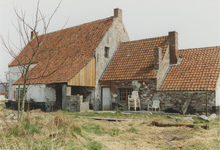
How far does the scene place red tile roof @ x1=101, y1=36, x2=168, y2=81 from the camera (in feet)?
61.3

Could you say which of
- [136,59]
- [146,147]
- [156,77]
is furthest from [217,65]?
[146,147]

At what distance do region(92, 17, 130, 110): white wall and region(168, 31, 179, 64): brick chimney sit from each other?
17.3 feet

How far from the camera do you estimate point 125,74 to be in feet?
63.3

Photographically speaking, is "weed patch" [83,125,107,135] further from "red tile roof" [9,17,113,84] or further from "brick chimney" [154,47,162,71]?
"brick chimney" [154,47,162,71]

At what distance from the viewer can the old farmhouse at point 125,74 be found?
16.5m

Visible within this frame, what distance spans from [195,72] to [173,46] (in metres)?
3.19

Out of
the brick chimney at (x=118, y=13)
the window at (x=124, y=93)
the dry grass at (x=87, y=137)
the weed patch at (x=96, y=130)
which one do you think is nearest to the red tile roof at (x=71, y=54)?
the brick chimney at (x=118, y=13)

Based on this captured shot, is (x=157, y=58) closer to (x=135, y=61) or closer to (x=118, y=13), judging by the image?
(x=135, y=61)

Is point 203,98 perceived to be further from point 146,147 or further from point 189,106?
point 146,147

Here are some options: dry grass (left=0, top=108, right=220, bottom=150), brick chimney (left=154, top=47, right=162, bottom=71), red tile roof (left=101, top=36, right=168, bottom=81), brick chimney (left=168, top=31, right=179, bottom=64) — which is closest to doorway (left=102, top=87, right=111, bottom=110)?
red tile roof (left=101, top=36, right=168, bottom=81)

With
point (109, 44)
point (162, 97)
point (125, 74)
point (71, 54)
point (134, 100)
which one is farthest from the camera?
point (71, 54)

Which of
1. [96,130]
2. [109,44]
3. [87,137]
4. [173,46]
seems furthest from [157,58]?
[87,137]

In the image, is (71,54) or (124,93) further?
(71,54)

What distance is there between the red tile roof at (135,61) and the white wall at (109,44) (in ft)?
1.81
